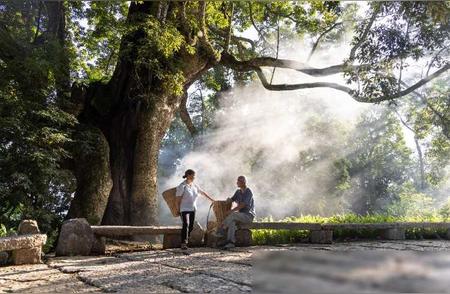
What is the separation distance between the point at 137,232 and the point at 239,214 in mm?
2152

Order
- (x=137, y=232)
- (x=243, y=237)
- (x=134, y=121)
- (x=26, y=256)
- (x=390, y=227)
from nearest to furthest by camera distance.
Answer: (x=26, y=256) → (x=137, y=232) → (x=243, y=237) → (x=390, y=227) → (x=134, y=121)

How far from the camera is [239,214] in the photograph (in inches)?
359

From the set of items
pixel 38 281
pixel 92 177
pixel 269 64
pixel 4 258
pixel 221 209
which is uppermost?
pixel 269 64

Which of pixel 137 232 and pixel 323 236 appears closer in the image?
pixel 137 232

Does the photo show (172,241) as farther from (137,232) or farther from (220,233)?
(220,233)

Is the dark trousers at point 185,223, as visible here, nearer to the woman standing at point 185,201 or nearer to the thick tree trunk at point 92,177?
the woman standing at point 185,201

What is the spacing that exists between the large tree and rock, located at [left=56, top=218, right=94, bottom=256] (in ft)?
8.80

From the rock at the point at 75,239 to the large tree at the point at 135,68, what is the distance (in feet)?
8.80

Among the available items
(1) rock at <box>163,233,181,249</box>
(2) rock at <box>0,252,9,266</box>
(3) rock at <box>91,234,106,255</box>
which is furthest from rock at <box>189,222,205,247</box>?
(2) rock at <box>0,252,9,266</box>

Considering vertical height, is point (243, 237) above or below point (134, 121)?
below

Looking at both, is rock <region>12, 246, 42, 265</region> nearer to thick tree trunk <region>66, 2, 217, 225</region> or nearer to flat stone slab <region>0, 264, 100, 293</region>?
flat stone slab <region>0, 264, 100, 293</region>

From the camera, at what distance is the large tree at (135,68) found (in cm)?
966

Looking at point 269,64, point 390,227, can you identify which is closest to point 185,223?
point 390,227

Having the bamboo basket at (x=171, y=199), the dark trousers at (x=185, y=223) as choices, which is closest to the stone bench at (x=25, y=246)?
the dark trousers at (x=185, y=223)
